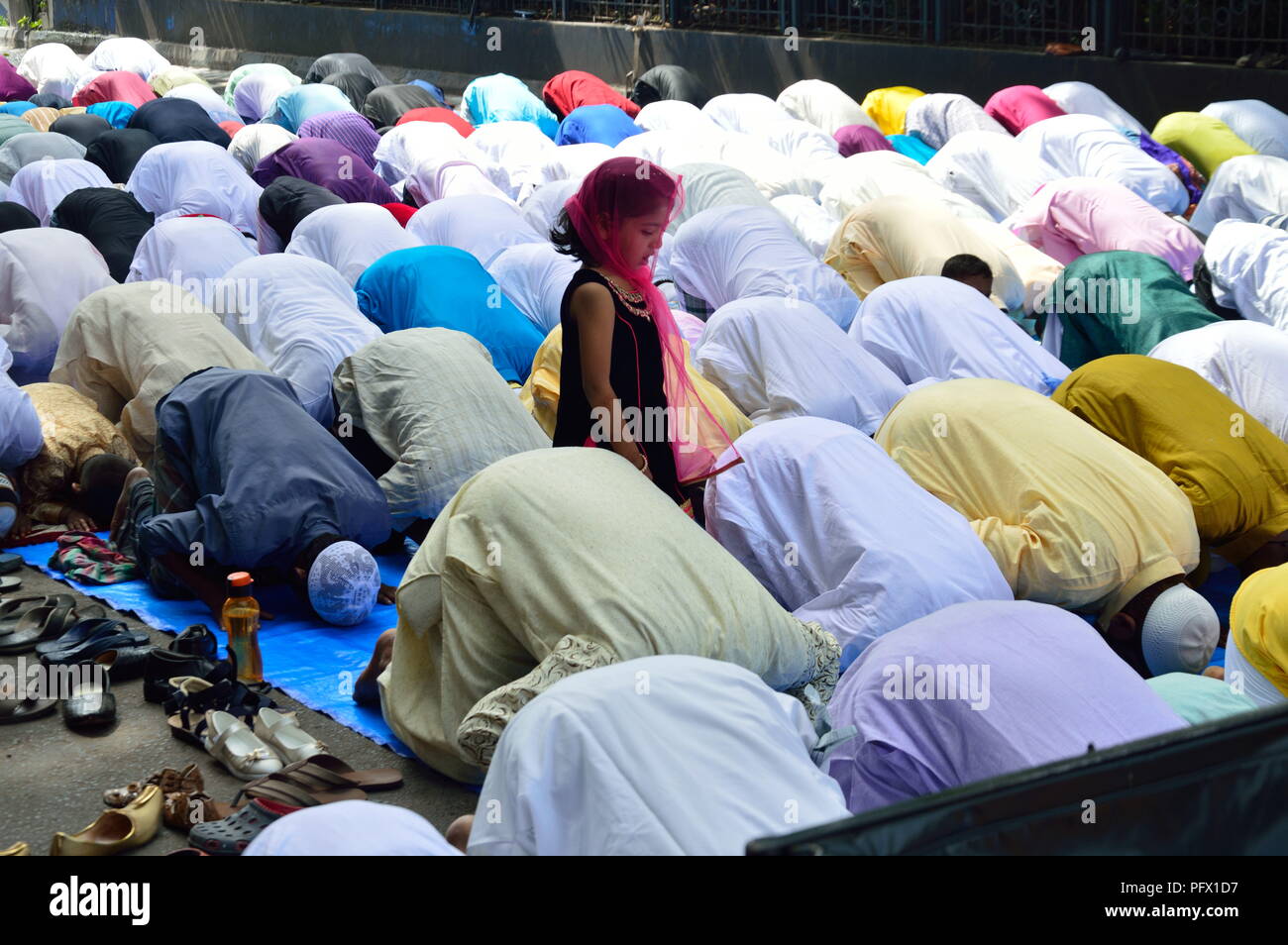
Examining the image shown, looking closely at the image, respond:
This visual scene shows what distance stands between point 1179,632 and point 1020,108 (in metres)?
6.53

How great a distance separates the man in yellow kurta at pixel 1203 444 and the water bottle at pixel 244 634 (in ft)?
7.98

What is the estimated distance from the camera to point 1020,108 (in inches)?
387

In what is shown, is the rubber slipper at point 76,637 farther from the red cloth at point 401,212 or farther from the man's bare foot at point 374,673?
the red cloth at point 401,212

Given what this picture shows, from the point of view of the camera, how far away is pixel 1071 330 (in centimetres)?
618

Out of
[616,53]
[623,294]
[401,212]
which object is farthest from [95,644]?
[616,53]

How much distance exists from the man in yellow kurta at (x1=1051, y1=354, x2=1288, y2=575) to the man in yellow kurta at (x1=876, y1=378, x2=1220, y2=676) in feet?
0.82

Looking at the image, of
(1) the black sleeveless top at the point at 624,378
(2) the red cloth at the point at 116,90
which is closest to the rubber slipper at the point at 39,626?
(1) the black sleeveless top at the point at 624,378

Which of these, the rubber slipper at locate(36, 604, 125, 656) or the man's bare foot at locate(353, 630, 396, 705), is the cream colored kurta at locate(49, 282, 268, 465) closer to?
the rubber slipper at locate(36, 604, 125, 656)

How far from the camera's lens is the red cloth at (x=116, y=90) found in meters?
11.7

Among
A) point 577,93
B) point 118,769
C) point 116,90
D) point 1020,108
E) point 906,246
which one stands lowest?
point 118,769

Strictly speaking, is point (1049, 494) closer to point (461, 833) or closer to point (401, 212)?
point (461, 833)

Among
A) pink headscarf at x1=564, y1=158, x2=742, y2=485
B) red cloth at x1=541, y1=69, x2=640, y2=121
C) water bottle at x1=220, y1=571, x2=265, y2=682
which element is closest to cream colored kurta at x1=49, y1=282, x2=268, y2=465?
water bottle at x1=220, y1=571, x2=265, y2=682

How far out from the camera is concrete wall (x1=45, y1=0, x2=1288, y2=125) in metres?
10.3
